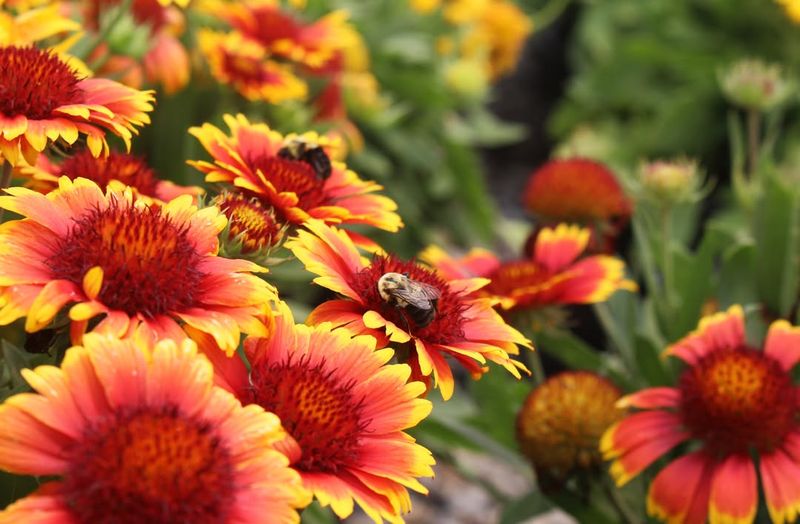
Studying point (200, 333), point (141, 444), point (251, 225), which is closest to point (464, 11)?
point (251, 225)

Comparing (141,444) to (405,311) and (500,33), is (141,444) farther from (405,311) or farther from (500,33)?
(500,33)

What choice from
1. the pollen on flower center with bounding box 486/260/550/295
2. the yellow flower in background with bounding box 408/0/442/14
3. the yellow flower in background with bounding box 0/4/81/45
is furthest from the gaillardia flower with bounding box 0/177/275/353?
the yellow flower in background with bounding box 408/0/442/14

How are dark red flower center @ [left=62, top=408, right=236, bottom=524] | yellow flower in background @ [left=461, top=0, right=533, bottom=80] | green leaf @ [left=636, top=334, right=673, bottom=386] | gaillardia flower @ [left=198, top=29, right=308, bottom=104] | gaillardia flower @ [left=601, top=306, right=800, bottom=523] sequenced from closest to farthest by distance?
dark red flower center @ [left=62, top=408, right=236, bottom=524] < gaillardia flower @ [left=601, top=306, right=800, bottom=523] < green leaf @ [left=636, top=334, right=673, bottom=386] < gaillardia flower @ [left=198, top=29, right=308, bottom=104] < yellow flower in background @ [left=461, top=0, right=533, bottom=80]

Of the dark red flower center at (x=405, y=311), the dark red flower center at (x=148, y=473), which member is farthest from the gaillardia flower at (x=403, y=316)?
the dark red flower center at (x=148, y=473)

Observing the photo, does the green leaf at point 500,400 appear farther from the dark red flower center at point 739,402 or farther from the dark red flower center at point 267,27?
the dark red flower center at point 267,27

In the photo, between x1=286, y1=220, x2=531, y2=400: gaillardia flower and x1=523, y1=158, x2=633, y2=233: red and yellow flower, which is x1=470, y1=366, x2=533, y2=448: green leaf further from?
x1=286, y1=220, x2=531, y2=400: gaillardia flower

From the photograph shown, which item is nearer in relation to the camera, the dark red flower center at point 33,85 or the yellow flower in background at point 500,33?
the dark red flower center at point 33,85
